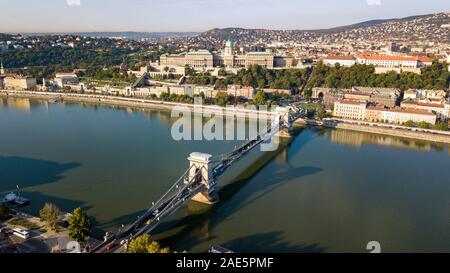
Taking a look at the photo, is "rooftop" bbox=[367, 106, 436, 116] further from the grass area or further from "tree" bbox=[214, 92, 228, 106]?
the grass area

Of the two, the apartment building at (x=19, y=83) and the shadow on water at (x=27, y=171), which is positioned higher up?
the apartment building at (x=19, y=83)

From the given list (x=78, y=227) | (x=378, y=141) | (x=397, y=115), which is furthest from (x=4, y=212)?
(x=397, y=115)

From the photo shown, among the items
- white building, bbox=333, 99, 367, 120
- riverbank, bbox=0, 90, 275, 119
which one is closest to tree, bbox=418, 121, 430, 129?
white building, bbox=333, 99, 367, 120

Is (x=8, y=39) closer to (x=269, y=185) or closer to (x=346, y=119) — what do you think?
(x=346, y=119)

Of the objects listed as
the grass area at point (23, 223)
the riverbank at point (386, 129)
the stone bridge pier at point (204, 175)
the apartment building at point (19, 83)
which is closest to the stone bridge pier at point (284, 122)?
the riverbank at point (386, 129)

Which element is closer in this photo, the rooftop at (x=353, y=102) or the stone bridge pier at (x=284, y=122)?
the stone bridge pier at (x=284, y=122)

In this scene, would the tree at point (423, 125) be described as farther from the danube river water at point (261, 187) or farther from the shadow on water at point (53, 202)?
the shadow on water at point (53, 202)
